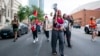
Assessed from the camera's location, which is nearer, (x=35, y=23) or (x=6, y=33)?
(x=35, y=23)

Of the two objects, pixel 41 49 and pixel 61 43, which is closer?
pixel 61 43

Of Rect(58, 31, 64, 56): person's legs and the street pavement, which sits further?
the street pavement

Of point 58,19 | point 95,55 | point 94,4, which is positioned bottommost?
point 95,55

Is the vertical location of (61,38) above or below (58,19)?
below

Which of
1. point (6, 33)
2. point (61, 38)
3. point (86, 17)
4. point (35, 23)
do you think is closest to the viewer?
point (61, 38)

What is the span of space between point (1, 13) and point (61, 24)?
4335 cm

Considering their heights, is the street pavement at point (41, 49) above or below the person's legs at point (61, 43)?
below

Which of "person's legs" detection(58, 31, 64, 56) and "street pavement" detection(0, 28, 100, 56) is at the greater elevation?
"person's legs" detection(58, 31, 64, 56)

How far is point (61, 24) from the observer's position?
30.5 feet

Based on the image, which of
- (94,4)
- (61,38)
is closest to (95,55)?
(61,38)

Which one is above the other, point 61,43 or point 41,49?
point 61,43

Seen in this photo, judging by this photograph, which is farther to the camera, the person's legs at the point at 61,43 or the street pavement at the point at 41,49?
the street pavement at the point at 41,49

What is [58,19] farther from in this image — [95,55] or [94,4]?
[94,4]

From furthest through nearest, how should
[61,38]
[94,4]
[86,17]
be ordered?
[94,4]
[86,17]
[61,38]
